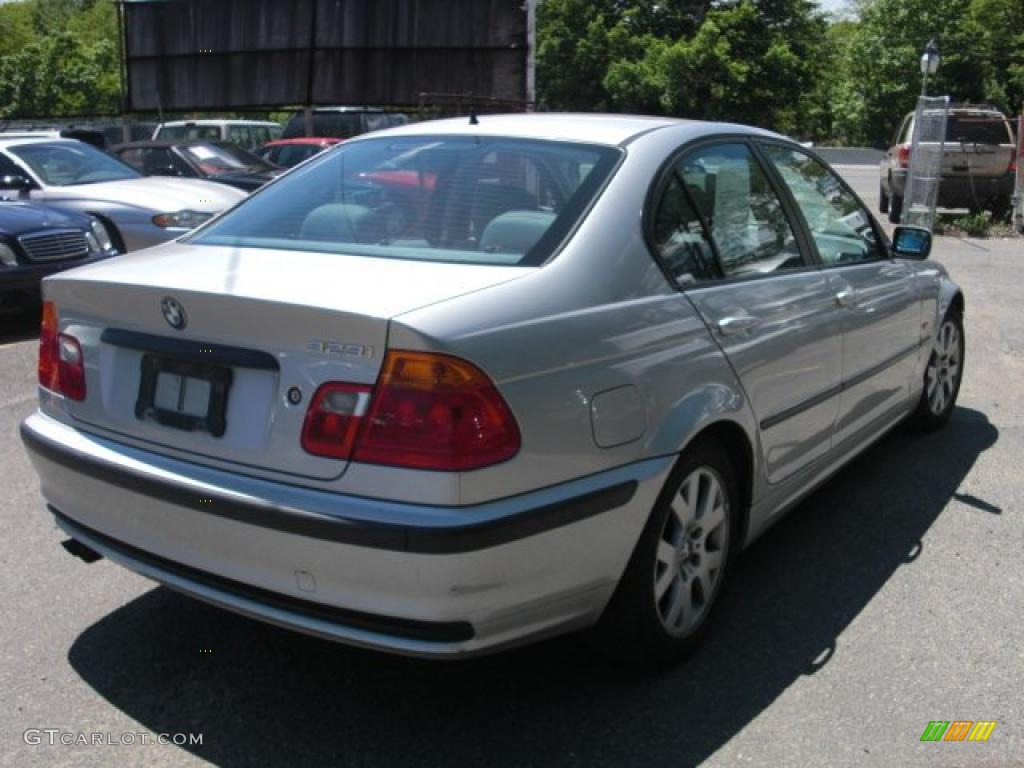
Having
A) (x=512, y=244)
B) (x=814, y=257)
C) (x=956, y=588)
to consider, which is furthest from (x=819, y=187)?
(x=512, y=244)

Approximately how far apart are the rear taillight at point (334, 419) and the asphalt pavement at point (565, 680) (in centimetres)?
83

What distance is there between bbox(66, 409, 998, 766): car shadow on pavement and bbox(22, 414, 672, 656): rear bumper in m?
0.35

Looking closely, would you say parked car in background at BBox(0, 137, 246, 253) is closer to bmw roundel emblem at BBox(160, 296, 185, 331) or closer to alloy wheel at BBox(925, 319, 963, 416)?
alloy wheel at BBox(925, 319, 963, 416)

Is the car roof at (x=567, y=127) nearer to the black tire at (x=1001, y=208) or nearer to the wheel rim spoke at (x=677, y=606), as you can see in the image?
the wheel rim spoke at (x=677, y=606)

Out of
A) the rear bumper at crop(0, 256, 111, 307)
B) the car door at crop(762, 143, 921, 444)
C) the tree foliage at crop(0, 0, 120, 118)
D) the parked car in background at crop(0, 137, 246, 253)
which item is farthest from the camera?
the tree foliage at crop(0, 0, 120, 118)

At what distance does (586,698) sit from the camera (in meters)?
3.05

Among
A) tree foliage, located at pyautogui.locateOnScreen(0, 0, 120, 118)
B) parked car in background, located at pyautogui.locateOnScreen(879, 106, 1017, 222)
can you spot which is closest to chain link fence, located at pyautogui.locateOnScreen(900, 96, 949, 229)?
parked car in background, located at pyautogui.locateOnScreen(879, 106, 1017, 222)

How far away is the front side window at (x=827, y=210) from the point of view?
13.6 ft

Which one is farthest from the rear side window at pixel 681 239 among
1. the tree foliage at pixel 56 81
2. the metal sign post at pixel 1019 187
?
the tree foliage at pixel 56 81

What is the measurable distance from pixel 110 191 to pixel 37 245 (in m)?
1.75

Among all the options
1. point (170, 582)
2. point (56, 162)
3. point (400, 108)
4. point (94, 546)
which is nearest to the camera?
point (170, 582)

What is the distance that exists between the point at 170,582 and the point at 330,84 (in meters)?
18.1

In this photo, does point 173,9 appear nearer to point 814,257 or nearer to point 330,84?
point 330,84

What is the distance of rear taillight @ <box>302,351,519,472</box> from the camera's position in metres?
2.47
